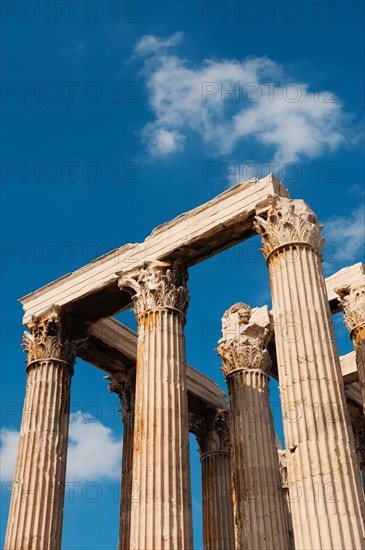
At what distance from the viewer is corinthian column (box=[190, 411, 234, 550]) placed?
30.7 meters

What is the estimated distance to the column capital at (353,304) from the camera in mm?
26875

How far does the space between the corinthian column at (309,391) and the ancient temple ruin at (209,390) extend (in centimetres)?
4

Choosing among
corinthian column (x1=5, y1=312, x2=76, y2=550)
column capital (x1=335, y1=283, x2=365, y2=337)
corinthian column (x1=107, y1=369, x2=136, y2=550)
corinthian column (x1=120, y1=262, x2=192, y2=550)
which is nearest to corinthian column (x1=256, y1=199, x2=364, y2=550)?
corinthian column (x1=120, y1=262, x2=192, y2=550)

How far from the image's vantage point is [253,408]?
26750 mm

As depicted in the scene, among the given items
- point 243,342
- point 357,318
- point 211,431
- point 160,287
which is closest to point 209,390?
point 211,431

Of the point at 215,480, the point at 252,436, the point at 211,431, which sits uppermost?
the point at 211,431

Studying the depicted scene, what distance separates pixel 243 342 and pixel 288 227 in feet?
24.2

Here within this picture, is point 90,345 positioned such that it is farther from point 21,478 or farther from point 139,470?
point 139,470

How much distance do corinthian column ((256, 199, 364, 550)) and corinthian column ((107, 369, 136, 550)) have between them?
1053 cm

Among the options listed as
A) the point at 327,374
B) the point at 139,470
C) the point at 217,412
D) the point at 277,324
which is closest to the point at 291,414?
the point at 327,374

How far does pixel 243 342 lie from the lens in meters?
28.5

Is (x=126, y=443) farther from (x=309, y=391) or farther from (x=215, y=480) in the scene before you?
(x=309, y=391)

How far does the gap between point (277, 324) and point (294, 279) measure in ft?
4.60

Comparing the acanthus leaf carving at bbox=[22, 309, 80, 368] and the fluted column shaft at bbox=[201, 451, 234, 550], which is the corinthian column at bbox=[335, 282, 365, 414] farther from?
the acanthus leaf carving at bbox=[22, 309, 80, 368]
